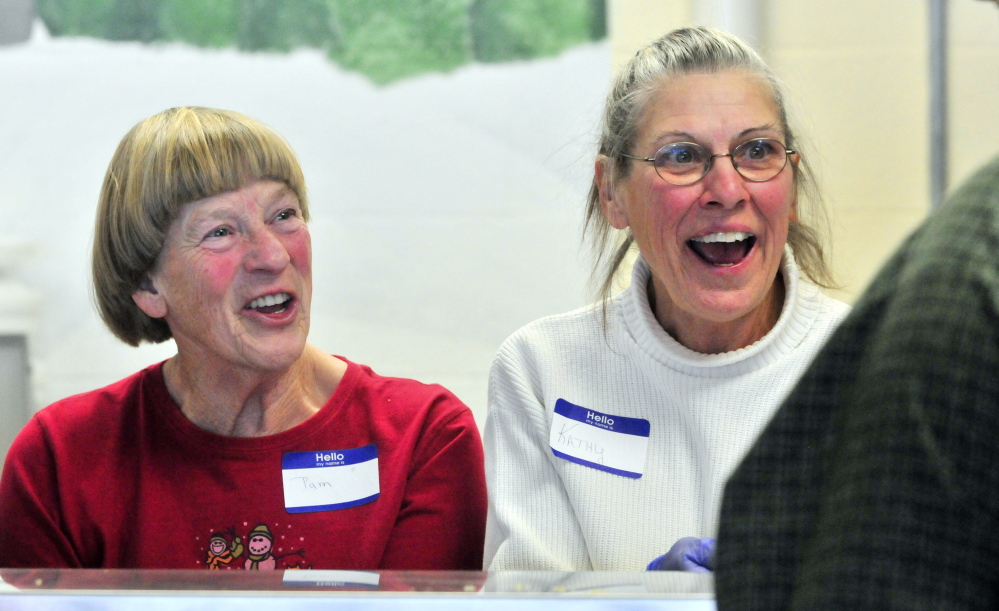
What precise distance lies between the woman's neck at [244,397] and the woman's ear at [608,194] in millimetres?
609

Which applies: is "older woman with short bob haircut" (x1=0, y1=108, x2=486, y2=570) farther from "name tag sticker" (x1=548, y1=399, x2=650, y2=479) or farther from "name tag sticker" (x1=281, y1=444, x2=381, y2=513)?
"name tag sticker" (x1=548, y1=399, x2=650, y2=479)

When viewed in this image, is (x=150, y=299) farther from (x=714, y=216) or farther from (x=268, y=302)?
(x=714, y=216)

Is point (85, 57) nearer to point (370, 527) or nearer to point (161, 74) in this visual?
point (161, 74)

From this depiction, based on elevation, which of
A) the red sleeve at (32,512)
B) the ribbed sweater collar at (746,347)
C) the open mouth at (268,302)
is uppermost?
the open mouth at (268,302)

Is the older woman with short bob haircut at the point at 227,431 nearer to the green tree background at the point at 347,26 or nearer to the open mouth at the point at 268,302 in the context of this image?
the open mouth at the point at 268,302

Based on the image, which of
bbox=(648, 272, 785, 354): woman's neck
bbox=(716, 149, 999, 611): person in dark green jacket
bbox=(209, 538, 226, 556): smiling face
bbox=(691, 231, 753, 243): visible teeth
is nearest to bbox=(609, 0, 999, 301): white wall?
bbox=(648, 272, 785, 354): woman's neck

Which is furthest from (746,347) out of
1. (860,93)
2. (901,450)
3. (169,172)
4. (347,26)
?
(347,26)

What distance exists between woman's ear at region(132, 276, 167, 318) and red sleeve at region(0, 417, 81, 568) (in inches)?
11.6

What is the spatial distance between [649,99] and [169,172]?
854mm

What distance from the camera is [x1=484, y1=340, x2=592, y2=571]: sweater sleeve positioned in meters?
1.58

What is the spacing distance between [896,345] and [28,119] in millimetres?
3460

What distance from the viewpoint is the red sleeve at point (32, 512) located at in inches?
67.6

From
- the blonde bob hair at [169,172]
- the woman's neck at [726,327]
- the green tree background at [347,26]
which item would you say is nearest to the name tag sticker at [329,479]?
the blonde bob hair at [169,172]

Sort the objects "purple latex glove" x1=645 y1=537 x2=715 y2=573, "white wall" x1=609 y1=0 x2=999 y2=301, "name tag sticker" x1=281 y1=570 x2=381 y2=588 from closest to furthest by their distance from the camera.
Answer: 1. "name tag sticker" x1=281 y1=570 x2=381 y2=588
2. "purple latex glove" x1=645 y1=537 x2=715 y2=573
3. "white wall" x1=609 y1=0 x2=999 y2=301
